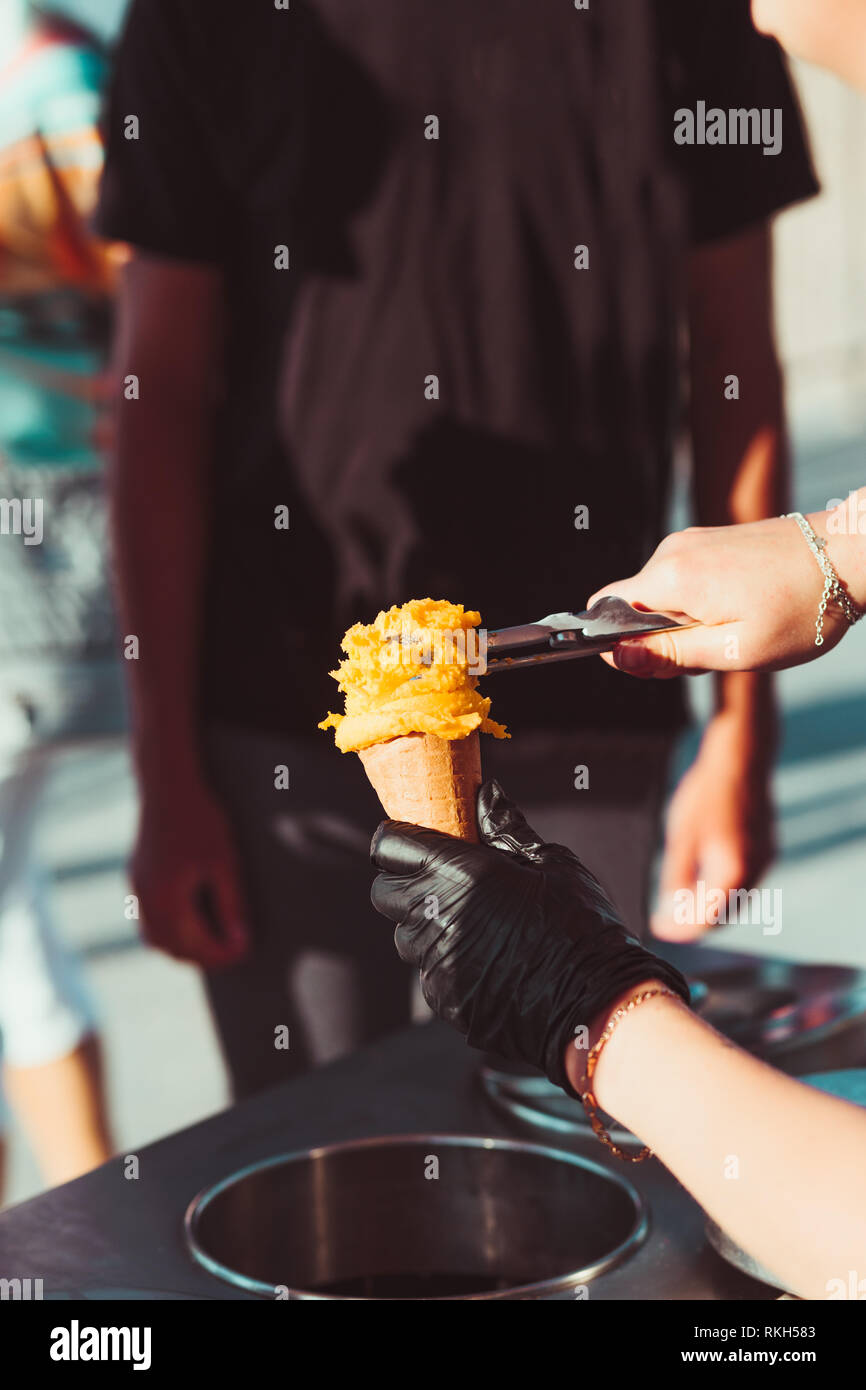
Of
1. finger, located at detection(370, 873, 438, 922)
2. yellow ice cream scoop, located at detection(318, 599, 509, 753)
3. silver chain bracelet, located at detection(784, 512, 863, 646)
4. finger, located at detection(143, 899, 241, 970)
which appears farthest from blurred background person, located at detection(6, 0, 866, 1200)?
finger, located at detection(370, 873, 438, 922)

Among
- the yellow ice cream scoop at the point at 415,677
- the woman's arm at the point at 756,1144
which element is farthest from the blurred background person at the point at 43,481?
the woman's arm at the point at 756,1144

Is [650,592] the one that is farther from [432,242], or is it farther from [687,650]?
[432,242]

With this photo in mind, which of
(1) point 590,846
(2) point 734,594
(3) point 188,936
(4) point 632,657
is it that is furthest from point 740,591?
(3) point 188,936

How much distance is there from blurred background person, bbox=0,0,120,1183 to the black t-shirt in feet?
1.86

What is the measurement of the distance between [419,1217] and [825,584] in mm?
671

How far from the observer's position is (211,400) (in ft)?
6.22

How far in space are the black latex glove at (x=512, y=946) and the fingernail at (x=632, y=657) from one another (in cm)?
23

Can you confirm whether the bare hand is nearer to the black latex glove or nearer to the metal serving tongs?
the metal serving tongs

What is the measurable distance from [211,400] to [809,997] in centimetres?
112

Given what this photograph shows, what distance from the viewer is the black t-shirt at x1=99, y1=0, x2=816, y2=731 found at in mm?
1792

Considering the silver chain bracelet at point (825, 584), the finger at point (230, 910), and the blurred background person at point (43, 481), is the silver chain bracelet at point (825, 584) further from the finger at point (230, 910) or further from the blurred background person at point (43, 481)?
the blurred background person at point (43, 481)

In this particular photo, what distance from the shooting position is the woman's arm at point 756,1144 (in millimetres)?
799

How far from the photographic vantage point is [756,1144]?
82 centimetres
